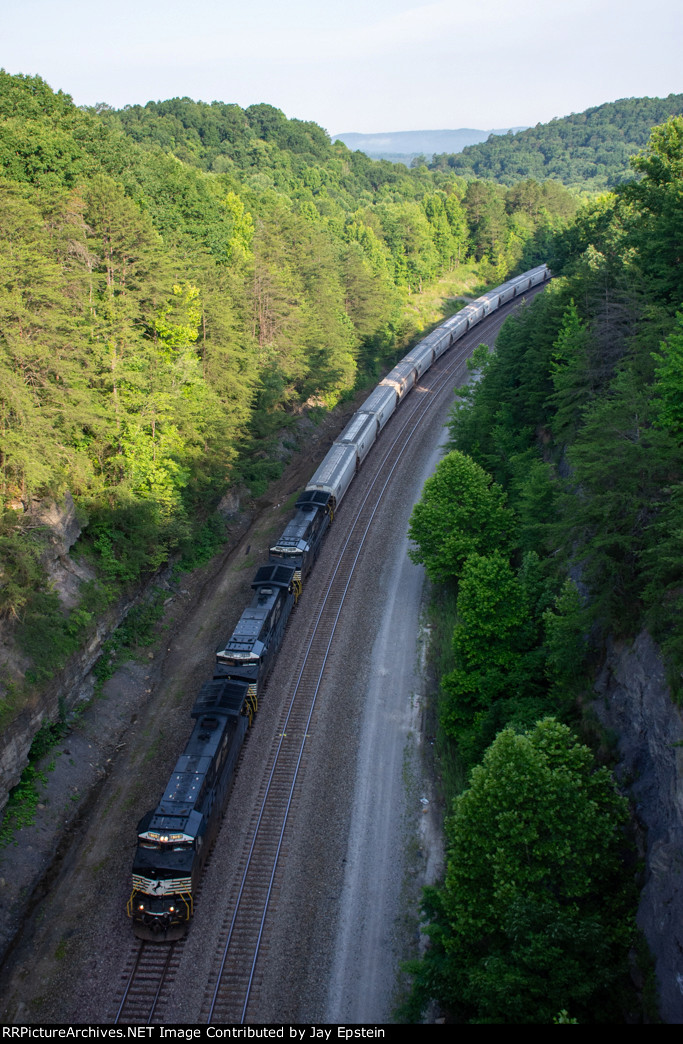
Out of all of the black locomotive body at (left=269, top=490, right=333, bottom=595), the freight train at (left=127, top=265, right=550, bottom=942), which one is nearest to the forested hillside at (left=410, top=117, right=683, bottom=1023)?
the black locomotive body at (left=269, top=490, right=333, bottom=595)

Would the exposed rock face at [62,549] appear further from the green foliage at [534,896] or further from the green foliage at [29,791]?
the green foliage at [534,896]

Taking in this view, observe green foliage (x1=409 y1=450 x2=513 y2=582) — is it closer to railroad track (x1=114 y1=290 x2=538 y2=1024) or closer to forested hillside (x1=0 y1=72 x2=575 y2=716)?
railroad track (x1=114 y1=290 x2=538 y2=1024)

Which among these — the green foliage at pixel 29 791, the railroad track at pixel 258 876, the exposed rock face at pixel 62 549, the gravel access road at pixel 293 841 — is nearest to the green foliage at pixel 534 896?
the gravel access road at pixel 293 841

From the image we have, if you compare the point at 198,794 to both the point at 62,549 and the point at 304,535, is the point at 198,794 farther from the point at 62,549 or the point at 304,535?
the point at 304,535

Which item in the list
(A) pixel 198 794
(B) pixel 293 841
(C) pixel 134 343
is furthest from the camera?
(C) pixel 134 343

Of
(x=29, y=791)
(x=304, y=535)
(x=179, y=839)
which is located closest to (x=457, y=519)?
(x=304, y=535)
